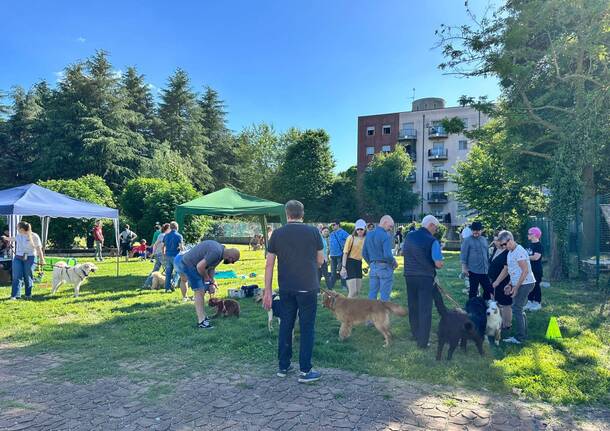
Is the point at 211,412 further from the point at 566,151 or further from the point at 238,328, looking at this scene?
the point at 566,151

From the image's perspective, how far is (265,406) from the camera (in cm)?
392

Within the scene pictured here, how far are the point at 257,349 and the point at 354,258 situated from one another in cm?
281

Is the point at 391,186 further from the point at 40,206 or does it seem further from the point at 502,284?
the point at 502,284

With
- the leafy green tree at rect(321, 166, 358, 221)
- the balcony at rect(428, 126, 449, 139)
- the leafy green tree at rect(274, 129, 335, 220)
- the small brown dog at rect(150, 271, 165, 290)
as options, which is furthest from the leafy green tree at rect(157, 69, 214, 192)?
the small brown dog at rect(150, 271, 165, 290)

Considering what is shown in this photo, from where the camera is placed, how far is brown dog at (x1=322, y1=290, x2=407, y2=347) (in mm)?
5836

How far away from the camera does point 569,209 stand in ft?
40.4

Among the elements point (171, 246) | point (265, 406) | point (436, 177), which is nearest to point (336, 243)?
point (171, 246)

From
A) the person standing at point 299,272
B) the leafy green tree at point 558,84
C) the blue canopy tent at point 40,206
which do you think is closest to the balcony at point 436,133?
the leafy green tree at point 558,84

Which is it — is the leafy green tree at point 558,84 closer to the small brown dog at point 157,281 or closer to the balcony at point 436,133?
the small brown dog at point 157,281

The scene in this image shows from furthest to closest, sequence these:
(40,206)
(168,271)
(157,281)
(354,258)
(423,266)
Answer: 1. (40,206)
2. (157,281)
3. (168,271)
4. (354,258)
5. (423,266)

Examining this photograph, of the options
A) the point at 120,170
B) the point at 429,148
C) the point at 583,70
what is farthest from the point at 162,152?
the point at 583,70

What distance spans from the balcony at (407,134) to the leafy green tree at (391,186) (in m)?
5.75

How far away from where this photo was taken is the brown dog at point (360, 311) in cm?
584

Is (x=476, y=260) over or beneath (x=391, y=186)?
beneath
